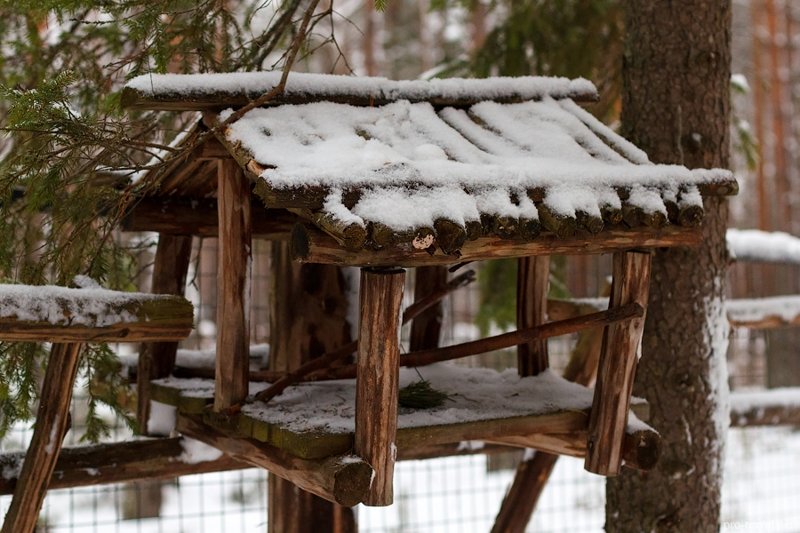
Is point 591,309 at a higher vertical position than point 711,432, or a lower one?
higher

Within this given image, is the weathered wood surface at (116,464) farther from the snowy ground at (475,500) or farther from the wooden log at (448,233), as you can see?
the snowy ground at (475,500)

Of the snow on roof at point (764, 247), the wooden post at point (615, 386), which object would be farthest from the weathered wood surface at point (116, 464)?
the snow on roof at point (764, 247)

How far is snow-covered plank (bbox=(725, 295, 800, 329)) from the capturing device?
5.12 meters

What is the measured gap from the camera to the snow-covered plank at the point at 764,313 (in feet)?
16.8

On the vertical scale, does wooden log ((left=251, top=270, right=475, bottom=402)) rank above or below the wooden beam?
below

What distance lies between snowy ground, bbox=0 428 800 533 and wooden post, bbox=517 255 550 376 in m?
3.47

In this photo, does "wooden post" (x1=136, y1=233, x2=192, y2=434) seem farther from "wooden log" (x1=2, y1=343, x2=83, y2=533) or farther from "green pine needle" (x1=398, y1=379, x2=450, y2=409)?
"green pine needle" (x1=398, y1=379, x2=450, y2=409)

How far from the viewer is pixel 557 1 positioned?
18.6ft

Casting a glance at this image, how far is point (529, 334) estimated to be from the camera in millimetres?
3316

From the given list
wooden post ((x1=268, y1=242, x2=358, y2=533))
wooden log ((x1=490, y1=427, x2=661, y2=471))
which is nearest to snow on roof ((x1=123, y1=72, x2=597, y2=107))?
wooden post ((x1=268, y1=242, x2=358, y2=533))

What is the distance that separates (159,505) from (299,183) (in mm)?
7299

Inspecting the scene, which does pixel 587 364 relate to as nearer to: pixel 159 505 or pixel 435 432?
pixel 435 432

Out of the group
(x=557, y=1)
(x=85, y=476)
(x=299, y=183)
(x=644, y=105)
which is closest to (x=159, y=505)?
(x=85, y=476)

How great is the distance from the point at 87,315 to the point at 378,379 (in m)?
0.98
